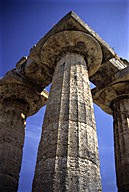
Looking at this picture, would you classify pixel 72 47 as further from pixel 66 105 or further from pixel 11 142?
pixel 11 142

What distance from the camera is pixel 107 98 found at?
47.2ft

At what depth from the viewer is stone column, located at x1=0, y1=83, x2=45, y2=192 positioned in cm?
1095

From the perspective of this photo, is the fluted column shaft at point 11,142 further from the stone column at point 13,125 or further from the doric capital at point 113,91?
the doric capital at point 113,91

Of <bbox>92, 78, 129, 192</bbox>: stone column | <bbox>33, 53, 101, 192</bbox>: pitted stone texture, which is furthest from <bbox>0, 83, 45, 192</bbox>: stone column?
<bbox>33, 53, 101, 192</bbox>: pitted stone texture

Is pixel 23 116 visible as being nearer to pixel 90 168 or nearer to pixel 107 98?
pixel 107 98

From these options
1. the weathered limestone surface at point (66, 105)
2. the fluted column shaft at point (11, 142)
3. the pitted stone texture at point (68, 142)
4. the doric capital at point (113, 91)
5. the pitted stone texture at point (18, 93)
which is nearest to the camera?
the pitted stone texture at point (68, 142)

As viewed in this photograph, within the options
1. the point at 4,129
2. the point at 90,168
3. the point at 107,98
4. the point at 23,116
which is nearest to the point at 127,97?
the point at 107,98

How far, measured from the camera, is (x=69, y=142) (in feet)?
21.6

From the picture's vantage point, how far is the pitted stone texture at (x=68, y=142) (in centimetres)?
Answer: 577

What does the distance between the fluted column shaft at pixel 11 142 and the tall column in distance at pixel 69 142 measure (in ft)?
14.9

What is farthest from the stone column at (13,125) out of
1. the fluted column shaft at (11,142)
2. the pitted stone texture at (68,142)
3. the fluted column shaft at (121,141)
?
the fluted column shaft at (121,141)

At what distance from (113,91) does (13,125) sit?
6.15 metres

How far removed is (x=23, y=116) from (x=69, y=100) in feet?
22.0

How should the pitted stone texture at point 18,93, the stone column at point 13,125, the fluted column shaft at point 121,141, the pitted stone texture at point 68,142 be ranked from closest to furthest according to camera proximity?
1. the pitted stone texture at point 68,142
2. the fluted column shaft at point 121,141
3. the stone column at point 13,125
4. the pitted stone texture at point 18,93
